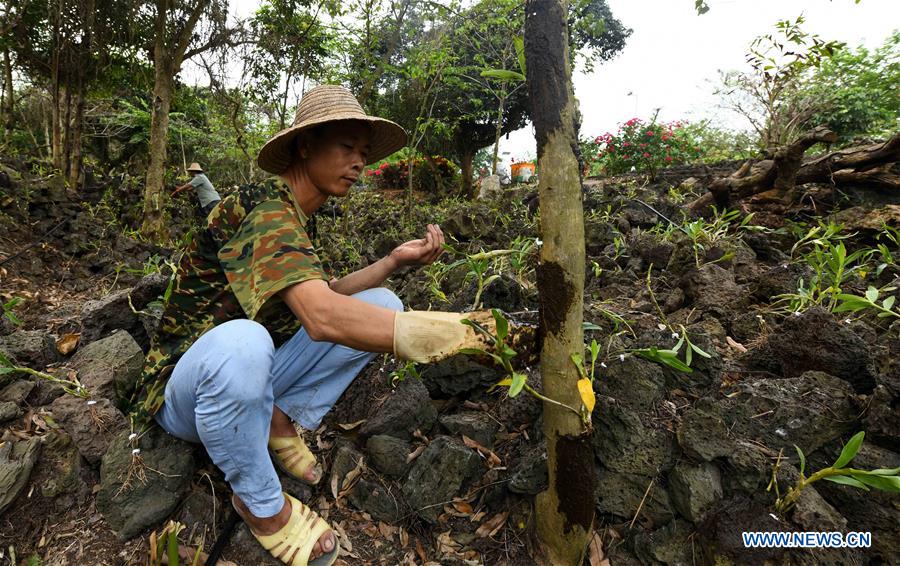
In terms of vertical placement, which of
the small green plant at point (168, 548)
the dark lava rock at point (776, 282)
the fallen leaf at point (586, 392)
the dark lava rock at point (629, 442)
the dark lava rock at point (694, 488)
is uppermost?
→ the fallen leaf at point (586, 392)

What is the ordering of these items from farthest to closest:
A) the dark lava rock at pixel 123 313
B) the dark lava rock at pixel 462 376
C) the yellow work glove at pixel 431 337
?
the dark lava rock at pixel 123 313, the dark lava rock at pixel 462 376, the yellow work glove at pixel 431 337

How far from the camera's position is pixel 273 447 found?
1.74 metres

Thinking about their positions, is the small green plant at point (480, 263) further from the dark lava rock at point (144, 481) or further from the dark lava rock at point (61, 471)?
the dark lava rock at point (61, 471)

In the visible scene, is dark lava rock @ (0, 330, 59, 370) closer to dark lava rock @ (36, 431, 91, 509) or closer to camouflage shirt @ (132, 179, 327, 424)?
dark lava rock @ (36, 431, 91, 509)

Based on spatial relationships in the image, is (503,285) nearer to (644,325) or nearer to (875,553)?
(644,325)

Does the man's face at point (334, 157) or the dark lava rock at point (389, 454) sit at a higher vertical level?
the man's face at point (334, 157)

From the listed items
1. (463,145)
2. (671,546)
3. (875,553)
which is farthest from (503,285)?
(463,145)

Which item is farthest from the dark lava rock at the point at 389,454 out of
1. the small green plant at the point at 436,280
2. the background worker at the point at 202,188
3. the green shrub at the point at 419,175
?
the green shrub at the point at 419,175

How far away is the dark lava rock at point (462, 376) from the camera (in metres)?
1.91

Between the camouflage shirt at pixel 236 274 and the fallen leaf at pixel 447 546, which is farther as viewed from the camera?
the fallen leaf at pixel 447 546

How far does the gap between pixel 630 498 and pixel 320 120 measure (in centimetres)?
160

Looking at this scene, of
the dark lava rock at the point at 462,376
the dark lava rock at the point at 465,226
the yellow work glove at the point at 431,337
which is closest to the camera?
the yellow work glove at the point at 431,337

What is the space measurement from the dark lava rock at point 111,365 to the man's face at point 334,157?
1260mm

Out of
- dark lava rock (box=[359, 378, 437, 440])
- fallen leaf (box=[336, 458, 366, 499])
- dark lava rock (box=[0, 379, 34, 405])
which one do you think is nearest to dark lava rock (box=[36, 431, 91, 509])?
dark lava rock (box=[0, 379, 34, 405])
